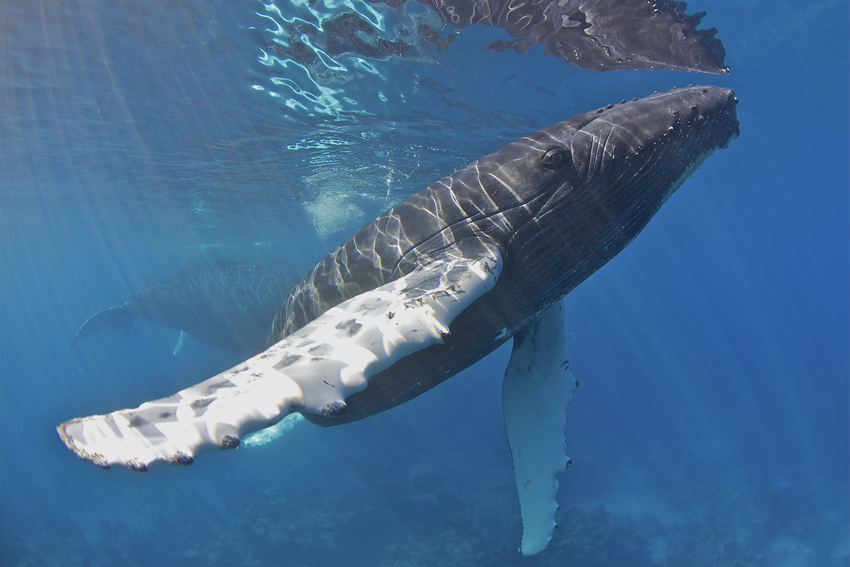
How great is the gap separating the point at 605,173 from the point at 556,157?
459mm

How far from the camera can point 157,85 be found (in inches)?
485

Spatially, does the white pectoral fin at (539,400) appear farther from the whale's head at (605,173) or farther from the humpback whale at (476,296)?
the whale's head at (605,173)

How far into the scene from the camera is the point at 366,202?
3158 cm

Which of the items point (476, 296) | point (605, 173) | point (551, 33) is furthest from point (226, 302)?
point (605, 173)

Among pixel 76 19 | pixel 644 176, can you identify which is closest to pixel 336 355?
pixel 644 176

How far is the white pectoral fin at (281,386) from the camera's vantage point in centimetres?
199

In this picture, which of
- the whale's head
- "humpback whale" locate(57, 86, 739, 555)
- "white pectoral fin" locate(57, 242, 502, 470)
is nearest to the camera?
"white pectoral fin" locate(57, 242, 502, 470)

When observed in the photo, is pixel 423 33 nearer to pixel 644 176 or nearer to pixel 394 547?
pixel 644 176

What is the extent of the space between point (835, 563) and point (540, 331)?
72.3 feet

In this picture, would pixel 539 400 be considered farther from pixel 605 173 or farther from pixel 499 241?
pixel 605 173

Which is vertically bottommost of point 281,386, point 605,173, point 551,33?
point 281,386

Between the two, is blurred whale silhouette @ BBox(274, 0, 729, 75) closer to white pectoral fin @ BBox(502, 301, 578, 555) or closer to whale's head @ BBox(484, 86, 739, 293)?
whale's head @ BBox(484, 86, 739, 293)

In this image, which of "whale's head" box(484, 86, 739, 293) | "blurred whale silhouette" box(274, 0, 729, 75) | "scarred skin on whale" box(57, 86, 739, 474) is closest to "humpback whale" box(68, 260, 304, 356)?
"blurred whale silhouette" box(274, 0, 729, 75)

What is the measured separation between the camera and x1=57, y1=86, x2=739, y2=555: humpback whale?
7.01 feet
